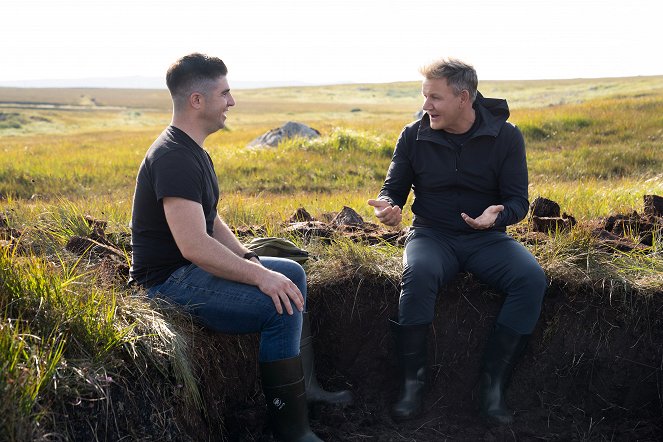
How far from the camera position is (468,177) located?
14.8 feet

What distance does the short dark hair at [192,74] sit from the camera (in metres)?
3.66

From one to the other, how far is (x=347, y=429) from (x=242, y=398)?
66 cm

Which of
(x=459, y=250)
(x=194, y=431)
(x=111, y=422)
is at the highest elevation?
(x=459, y=250)

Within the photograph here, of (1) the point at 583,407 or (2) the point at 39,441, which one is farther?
(1) the point at 583,407

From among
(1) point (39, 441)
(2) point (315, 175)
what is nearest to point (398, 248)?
(1) point (39, 441)

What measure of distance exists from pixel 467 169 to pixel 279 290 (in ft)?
5.33

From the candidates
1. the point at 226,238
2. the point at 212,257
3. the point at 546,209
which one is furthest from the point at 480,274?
the point at 212,257

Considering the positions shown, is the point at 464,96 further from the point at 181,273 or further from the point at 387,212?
the point at 181,273

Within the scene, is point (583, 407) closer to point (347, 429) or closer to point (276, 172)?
point (347, 429)

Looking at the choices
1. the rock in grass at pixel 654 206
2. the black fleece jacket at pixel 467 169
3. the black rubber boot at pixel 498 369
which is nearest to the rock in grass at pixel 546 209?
the rock in grass at pixel 654 206

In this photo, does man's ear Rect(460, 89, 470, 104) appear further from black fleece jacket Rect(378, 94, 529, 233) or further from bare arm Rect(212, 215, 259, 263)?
bare arm Rect(212, 215, 259, 263)

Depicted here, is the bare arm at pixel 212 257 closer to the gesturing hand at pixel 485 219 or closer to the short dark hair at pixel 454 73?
the gesturing hand at pixel 485 219

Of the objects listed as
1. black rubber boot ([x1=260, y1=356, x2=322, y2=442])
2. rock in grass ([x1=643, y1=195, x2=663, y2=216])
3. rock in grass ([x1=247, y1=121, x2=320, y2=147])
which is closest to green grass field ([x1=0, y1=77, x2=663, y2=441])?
black rubber boot ([x1=260, y1=356, x2=322, y2=442])

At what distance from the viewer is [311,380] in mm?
4277
